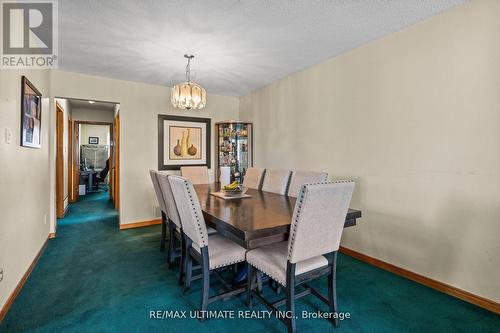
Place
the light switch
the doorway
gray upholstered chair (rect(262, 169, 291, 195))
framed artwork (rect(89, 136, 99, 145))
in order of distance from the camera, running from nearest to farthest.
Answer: the light switch → gray upholstered chair (rect(262, 169, 291, 195)) → the doorway → framed artwork (rect(89, 136, 99, 145))

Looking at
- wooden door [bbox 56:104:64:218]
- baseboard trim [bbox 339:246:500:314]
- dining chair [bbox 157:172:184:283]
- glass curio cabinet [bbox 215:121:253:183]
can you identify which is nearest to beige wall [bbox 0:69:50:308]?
dining chair [bbox 157:172:184:283]

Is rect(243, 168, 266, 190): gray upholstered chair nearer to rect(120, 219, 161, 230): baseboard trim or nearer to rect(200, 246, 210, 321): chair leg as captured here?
rect(200, 246, 210, 321): chair leg

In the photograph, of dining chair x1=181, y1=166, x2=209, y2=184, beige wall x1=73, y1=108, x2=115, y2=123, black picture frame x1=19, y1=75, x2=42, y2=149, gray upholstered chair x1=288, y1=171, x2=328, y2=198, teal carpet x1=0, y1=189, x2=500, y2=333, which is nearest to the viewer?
teal carpet x1=0, y1=189, x2=500, y2=333

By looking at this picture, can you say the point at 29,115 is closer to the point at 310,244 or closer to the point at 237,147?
the point at 310,244

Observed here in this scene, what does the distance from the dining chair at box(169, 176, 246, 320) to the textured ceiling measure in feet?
4.84

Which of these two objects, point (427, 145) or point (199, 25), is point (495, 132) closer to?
point (427, 145)

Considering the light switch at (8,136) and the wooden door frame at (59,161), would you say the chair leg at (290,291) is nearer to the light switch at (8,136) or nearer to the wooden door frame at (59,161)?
the light switch at (8,136)

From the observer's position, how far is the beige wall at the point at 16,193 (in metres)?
1.85

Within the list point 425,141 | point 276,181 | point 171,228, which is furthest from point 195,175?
point 425,141

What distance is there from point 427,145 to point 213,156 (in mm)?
3639

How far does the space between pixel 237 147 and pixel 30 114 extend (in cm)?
307

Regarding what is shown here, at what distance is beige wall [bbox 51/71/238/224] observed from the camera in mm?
3996

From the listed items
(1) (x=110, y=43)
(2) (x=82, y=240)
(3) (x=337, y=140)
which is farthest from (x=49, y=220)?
(3) (x=337, y=140)

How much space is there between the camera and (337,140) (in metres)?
3.21
